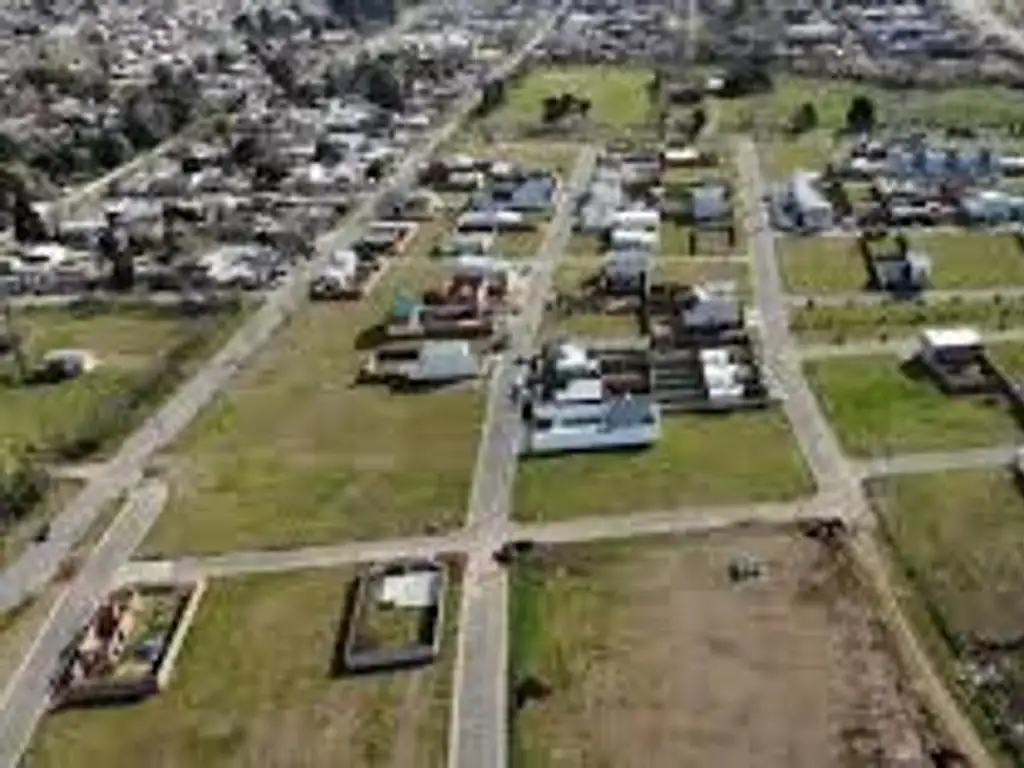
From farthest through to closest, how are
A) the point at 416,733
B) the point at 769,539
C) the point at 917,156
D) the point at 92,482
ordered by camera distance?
the point at 917,156 → the point at 92,482 → the point at 769,539 → the point at 416,733

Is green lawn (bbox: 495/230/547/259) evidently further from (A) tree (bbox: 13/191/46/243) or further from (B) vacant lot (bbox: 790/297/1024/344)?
(A) tree (bbox: 13/191/46/243)

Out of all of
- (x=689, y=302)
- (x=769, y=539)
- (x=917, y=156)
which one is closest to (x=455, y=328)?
(x=689, y=302)

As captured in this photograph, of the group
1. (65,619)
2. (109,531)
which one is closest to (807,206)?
(109,531)

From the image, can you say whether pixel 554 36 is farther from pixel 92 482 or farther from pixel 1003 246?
pixel 92 482

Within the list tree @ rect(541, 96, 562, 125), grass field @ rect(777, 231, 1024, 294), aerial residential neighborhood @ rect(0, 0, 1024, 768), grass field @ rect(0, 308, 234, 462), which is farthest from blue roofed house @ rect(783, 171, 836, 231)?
grass field @ rect(0, 308, 234, 462)

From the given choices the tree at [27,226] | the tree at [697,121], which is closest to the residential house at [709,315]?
A: the tree at [27,226]

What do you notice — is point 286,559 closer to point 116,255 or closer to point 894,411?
point 894,411
